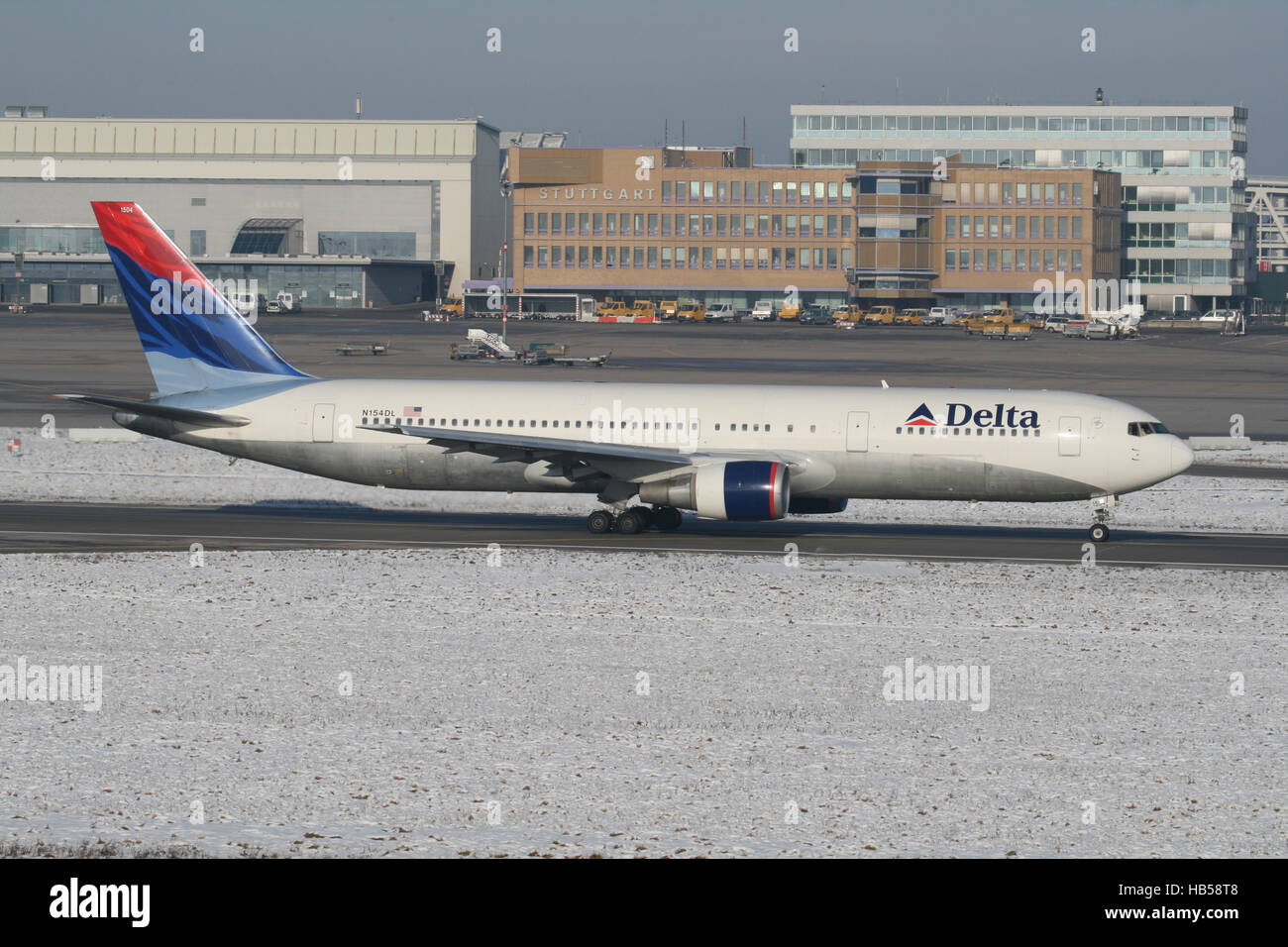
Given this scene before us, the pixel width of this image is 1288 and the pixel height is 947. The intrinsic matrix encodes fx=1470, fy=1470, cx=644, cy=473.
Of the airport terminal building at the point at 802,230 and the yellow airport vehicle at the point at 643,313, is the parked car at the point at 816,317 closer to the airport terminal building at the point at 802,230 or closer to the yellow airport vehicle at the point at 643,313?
the airport terminal building at the point at 802,230

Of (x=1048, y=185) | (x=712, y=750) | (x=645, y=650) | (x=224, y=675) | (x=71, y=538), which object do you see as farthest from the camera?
(x=1048, y=185)

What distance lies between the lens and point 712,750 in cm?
2144

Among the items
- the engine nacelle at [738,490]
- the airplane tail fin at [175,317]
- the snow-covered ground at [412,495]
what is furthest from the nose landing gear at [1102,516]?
the airplane tail fin at [175,317]

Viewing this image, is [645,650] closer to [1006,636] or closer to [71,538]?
[1006,636]

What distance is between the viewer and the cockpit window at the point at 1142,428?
40.8 metres

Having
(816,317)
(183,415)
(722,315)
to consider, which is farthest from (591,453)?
(816,317)

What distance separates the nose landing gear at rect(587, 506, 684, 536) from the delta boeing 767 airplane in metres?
0.06

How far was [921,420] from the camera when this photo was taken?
134 ft

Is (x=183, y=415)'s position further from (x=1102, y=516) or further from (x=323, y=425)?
(x=1102, y=516)

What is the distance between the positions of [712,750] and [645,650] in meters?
6.39

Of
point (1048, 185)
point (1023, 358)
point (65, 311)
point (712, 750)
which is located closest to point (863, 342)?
point (1023, 358)

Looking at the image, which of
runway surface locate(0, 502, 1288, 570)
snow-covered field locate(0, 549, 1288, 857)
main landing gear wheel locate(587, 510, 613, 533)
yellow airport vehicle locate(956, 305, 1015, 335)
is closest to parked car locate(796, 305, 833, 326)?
yellow airport vehicle locate(956, 305, 1015, 335)

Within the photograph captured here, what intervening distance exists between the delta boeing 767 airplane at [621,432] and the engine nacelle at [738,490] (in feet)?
0.22

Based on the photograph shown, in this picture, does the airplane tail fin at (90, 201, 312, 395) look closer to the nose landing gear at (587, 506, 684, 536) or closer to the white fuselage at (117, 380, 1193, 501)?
the white fuselage at (117, 380, 1193, 501)
